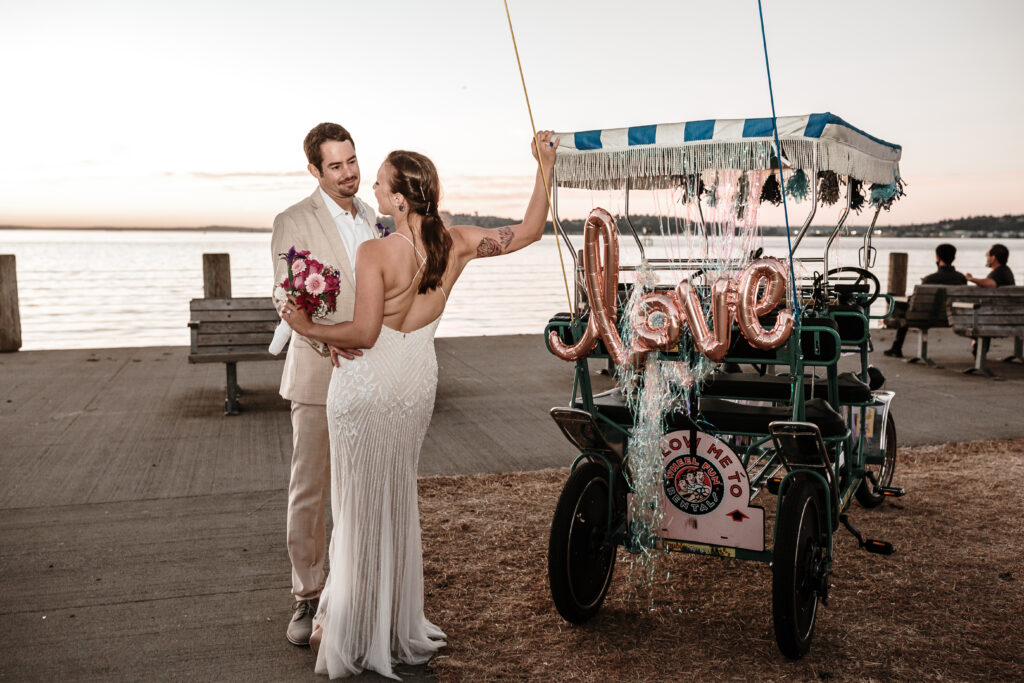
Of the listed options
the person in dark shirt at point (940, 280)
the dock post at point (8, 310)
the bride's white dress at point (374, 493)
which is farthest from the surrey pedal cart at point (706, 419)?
the dock post at point (8, 310)

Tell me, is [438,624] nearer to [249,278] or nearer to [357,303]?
[357,303]

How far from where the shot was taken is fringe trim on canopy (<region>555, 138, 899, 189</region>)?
15.4 feet

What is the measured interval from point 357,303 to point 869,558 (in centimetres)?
321

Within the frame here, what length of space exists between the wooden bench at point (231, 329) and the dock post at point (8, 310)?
4.90 m

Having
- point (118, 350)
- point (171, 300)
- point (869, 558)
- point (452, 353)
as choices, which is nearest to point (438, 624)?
point (869, 558)

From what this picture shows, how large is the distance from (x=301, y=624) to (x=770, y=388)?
8.10 ft

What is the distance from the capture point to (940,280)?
491 inches

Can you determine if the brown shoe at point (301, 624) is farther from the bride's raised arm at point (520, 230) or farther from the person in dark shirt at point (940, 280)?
the person in dark shirt at point (940, 280)

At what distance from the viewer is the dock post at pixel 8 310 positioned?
40.5ft

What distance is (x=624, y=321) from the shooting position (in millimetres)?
4020

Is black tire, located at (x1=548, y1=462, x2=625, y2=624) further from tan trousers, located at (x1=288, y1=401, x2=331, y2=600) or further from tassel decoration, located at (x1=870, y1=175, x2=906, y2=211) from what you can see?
tassel decoration, located at (x1=870, y1=175, x2=906, y2=211)

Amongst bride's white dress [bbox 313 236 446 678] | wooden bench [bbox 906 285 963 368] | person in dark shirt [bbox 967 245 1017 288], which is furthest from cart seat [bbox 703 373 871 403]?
person in dark shirt [bbox 967 245 1017 288]

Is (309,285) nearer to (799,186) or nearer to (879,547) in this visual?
(879,547)

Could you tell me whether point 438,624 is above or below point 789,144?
below
